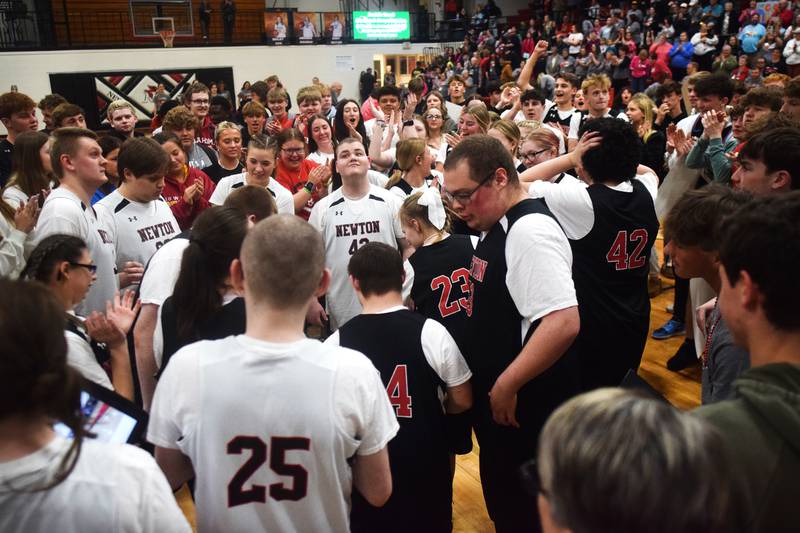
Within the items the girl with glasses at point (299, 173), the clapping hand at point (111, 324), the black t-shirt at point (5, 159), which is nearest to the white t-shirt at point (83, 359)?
the clapping hand at point (111, 324)

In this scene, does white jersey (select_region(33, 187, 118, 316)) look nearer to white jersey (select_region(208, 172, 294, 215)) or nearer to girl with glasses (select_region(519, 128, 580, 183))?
white jersey (select_region(208, 172, 294, 215))

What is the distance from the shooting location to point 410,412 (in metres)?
2.22

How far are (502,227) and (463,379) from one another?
63 centimetres

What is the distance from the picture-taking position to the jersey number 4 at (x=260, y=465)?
4.85 ft

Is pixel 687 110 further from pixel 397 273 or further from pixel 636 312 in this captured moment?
pixel 397 273

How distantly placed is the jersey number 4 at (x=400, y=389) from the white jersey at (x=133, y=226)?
78.8 inches

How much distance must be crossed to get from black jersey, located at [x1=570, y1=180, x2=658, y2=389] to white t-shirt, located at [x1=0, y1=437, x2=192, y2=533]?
2.41 meters

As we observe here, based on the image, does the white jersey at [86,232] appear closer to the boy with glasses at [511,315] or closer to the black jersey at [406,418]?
the black jersey at [406,418]

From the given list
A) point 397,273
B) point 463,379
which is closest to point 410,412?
point 463,379

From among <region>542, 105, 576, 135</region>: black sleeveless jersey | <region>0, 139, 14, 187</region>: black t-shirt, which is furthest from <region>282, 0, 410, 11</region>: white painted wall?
<region>0, 139, 14, 187</region>: black t-shirt

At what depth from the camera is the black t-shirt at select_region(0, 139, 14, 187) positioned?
17.9ft

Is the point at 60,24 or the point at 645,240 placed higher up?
the point at 60,24

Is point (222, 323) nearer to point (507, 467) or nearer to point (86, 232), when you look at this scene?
point (507, 467)

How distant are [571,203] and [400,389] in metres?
1.44
